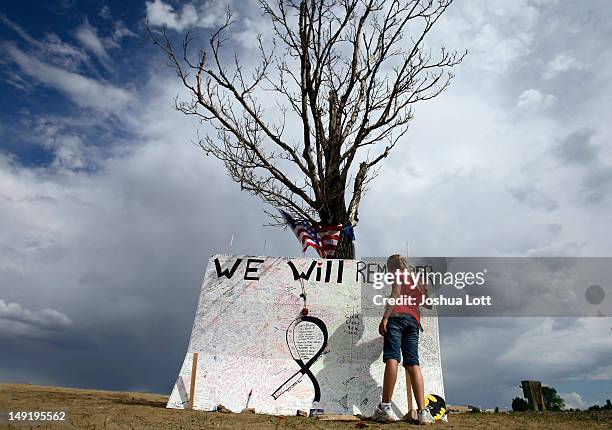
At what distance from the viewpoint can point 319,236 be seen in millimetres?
10570

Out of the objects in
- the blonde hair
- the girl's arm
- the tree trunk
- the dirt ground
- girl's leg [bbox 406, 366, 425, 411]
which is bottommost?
the dirt ground

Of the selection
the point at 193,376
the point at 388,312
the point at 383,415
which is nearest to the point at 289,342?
the point at 193,376

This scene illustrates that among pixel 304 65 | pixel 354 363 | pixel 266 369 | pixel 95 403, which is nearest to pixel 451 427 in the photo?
pixel 354 363

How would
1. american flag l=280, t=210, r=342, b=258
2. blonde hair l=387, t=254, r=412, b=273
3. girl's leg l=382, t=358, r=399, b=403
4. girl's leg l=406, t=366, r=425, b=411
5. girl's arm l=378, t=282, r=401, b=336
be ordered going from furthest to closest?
1. american flag l=280, t=210, r=342, b=258
2. blonde hair l=387, t=254, r=412, b=273
3. girl's arm l=378, t=282, r=401, b=336
4. girl's leg l=382, t=358, r=399, b=403
5. girl's leg l=406, t=366, r=425, b=411

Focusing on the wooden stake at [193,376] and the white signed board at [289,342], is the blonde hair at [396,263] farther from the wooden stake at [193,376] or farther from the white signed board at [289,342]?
the wooden stake at [193,376]

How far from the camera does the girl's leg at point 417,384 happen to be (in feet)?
19.9

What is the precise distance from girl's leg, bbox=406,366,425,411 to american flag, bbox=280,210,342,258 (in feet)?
13.6

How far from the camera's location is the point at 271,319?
301 inches

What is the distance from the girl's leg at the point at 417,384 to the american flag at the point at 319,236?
13.6ft

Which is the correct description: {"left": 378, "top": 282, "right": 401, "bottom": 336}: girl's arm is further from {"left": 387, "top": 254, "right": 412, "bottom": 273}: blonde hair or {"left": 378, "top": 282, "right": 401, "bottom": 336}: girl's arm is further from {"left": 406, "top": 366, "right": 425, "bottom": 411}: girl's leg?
{"left": 406, "top": 366, "right": 425, "bottom": 411}: girl's leg

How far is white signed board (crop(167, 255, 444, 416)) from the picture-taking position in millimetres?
6852

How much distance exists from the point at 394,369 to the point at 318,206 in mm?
5328

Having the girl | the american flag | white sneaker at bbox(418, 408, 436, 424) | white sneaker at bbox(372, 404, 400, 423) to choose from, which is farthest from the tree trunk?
white sneaker at bbox(418, 408, 436, 424)

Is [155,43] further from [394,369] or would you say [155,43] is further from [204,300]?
[394,369]
